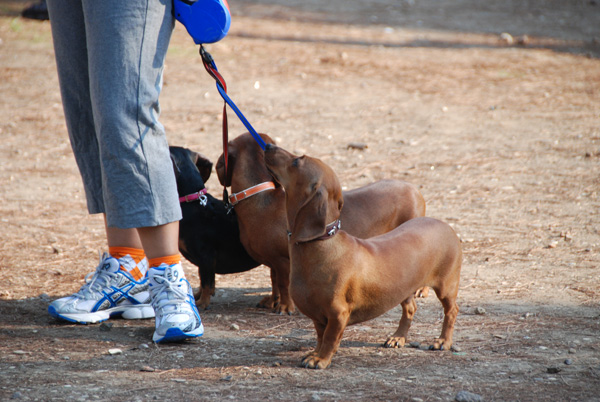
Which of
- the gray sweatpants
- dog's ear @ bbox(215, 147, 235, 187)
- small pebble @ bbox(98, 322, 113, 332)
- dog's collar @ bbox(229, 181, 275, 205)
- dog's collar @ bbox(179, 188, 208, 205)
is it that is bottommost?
small pebble @ bbox(98, 322, 113, 332)

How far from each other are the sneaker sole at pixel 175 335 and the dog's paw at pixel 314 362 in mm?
557

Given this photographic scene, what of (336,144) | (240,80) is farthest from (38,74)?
(336,144)

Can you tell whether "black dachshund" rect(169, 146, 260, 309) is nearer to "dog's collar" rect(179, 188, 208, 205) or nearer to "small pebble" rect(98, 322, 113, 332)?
"dog's collar" rect(179, 188, 208, 205)

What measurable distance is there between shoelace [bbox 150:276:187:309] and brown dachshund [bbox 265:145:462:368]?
1.94 ft

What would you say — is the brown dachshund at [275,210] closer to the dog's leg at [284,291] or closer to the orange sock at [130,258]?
the dog's leg at [284,291]

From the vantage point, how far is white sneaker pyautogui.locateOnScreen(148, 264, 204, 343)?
3.19 meters

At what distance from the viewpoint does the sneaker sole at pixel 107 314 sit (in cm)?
349

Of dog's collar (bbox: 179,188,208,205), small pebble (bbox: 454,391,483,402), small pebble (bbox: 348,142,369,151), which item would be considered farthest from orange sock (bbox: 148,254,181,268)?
small pebble (bbox: 348,142,369,151)

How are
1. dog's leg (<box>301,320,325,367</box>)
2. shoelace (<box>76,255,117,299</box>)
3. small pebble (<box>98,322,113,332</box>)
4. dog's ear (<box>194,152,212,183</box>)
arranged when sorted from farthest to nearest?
dog's ear (<box>194,152,212,183</box>) < shoelace (<box>76,255,117,299</box>) < small pebble (<box>98,322,113,332</box>) < dog's leg (<box>301,320,325,367</box>)

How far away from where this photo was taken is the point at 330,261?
296cm

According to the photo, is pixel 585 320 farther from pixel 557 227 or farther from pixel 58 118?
pixel 58 118

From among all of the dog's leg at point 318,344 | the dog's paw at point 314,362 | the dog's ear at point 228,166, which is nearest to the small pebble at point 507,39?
the dog's ear at point 228,166

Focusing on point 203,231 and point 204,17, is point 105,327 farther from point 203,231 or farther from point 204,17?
point 204,17

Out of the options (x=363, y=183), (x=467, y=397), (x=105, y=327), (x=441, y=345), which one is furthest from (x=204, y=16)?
(x=363, y=183)
